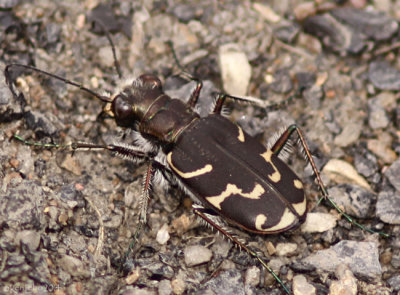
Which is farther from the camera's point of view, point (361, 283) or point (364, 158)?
point (364, 158)

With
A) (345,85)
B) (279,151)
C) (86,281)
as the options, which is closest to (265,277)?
(279,151)

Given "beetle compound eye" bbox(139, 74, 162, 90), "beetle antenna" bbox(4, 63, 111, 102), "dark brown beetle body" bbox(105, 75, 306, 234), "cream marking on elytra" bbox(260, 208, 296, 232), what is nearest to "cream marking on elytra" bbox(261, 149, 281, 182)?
"dark brown beetle body" bbox(105, 75, 306, 234)

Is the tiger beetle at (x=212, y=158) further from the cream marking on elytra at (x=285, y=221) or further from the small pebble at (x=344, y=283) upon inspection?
the small pebble at (x=344, y=283)

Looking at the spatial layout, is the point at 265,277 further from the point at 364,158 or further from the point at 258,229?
the point at 364,158

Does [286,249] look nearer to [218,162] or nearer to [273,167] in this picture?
[273,167]

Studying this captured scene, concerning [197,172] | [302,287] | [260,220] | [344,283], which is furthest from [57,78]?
[344,283]

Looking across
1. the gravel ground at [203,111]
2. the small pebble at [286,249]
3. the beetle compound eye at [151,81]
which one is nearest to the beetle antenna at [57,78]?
the gravel ground at [203,111]

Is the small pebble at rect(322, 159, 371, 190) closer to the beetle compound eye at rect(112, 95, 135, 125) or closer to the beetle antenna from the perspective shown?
the beetle compound eye at rect(112, 95, 135, 125)
